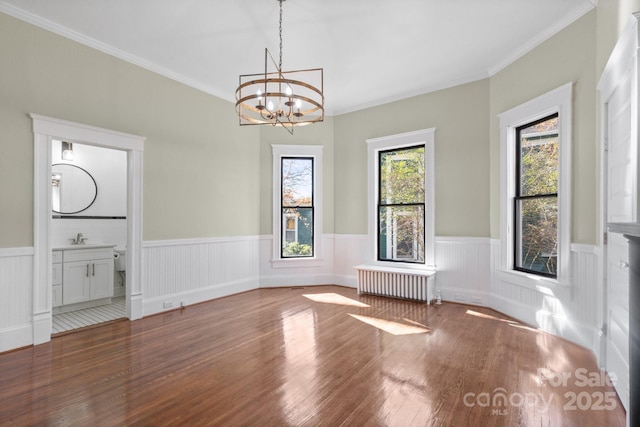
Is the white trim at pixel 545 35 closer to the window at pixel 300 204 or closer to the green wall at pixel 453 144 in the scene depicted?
the green wall at pixel 453 144

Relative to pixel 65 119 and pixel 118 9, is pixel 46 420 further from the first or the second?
pixel 118 9

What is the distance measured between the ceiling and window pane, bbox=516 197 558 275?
1.83m

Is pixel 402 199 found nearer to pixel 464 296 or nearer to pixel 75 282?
pixel 464 296

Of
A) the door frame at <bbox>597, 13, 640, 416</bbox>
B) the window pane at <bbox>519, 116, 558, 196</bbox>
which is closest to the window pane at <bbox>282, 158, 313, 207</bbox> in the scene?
the window pane at <bbox>519, 116, 558, 196</bbox>

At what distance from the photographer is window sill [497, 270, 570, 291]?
3.48 m

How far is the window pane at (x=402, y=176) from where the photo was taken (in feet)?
17.3

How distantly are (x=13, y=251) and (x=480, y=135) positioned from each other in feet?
18.3

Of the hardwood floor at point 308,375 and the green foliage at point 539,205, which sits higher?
the green foliage at point 539,205

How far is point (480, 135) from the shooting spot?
4.61 metres

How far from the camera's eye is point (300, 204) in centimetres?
606

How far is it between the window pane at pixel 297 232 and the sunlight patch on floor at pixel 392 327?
7.02 feet

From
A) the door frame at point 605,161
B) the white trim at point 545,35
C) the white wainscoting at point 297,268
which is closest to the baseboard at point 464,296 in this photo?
the door frame at point 605,161

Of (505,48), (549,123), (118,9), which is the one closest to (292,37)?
(118,9)

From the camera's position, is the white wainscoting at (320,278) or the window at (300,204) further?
the window at (300,204)
